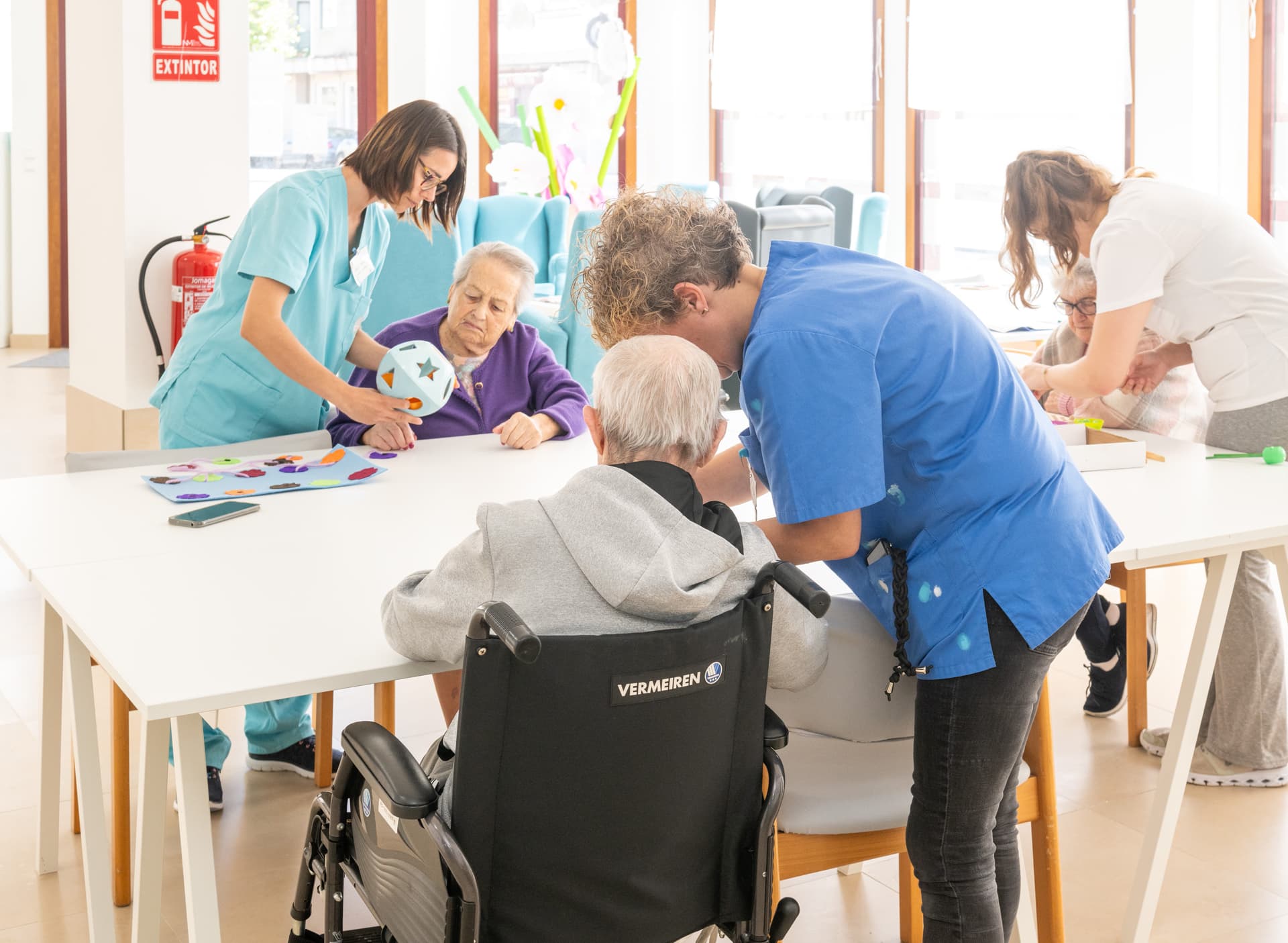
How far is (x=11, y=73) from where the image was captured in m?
8.57

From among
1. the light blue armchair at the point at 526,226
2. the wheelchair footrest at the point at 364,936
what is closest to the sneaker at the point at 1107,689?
the wheelchair footrest at the point at 364,936

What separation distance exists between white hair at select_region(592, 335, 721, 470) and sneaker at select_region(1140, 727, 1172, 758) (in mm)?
1883

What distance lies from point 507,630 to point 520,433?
1578mm

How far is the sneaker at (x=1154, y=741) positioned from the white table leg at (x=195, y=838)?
2.17 metres

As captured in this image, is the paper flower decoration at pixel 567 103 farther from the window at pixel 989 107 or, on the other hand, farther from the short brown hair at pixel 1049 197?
the short brown hair at pixel 1049 197

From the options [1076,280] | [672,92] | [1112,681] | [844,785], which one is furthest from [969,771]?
[672,92]

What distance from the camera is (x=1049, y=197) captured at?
263 cm

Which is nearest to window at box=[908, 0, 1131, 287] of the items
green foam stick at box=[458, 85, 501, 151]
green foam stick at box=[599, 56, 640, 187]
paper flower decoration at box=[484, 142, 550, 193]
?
green foam stick at box=[599, 56, 640, 187]

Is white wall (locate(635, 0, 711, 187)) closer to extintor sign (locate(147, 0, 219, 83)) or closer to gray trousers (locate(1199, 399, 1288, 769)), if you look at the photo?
extintor sign (locate(147, 0, 219, 83))

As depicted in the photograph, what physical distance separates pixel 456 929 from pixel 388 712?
4.12 feet

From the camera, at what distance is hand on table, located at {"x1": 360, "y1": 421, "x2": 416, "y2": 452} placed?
2686mm

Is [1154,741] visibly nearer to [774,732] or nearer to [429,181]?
[774,732]

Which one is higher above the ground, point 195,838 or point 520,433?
point 520,433

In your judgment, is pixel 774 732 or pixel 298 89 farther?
pixel 298 89
